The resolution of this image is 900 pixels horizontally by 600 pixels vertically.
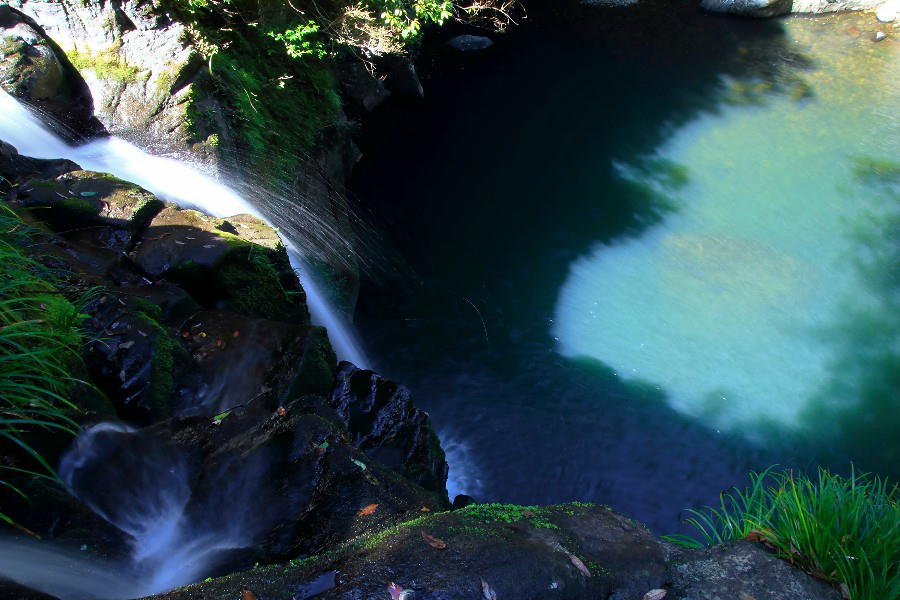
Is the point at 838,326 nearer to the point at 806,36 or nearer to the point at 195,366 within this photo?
the point at 195,366

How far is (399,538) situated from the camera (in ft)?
8.09

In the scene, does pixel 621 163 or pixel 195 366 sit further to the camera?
pixel 621 163

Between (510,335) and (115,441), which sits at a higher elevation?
(115,441)

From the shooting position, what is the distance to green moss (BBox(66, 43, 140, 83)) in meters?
7.26

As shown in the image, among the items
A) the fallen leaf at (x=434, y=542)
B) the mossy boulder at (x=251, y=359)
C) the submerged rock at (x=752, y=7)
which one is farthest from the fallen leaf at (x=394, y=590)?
the submerged rock at (x=752, y=7)

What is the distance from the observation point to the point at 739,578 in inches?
106

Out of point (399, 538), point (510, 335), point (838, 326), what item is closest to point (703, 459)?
point (510, 335)

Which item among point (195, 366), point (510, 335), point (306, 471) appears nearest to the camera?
point (306, 471)

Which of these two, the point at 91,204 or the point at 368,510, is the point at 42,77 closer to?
the point at 91,204

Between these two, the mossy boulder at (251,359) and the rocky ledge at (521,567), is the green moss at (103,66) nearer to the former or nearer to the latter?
the mossy boulder at (251,359)

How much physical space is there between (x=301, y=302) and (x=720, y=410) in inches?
180

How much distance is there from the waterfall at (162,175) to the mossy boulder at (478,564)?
3.94 metres

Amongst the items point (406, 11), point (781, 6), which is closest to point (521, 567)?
point (406, 11)

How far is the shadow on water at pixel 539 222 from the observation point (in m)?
6.25
